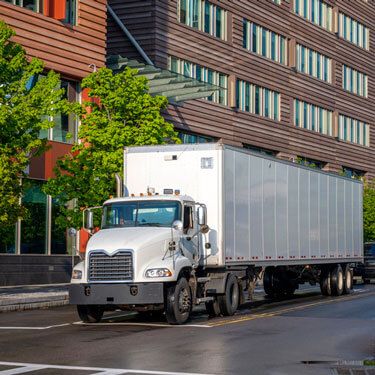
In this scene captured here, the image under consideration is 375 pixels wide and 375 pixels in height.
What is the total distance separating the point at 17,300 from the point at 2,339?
823cm

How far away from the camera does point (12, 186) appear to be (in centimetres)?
2503

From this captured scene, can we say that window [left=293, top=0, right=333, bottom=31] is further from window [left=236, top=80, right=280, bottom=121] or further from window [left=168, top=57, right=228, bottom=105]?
window [left=168, top=57, right=228, bottom=105]

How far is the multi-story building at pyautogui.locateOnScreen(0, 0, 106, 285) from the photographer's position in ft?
111

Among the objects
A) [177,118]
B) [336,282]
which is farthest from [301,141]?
[336,282]

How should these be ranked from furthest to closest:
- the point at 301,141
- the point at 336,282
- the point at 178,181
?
the point at 301,141 → the point at 336,282 → the point at 178,181

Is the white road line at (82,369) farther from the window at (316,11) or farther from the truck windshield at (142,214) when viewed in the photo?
the window at (316,11)

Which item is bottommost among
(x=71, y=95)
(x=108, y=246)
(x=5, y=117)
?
(x=108, y=246)

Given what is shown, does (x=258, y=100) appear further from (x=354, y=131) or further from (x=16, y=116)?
(x=16, y=116)

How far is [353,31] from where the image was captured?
65688 millimetres

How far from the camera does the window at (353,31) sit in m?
64.0

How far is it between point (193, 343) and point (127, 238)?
3942mm

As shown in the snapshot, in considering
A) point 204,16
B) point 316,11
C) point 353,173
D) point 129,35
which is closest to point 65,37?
point 129,35

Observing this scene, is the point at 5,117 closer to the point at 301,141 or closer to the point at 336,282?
the point at 336,282

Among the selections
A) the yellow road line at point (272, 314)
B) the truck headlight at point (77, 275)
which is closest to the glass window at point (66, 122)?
the yellow road line at point (272, 314)
